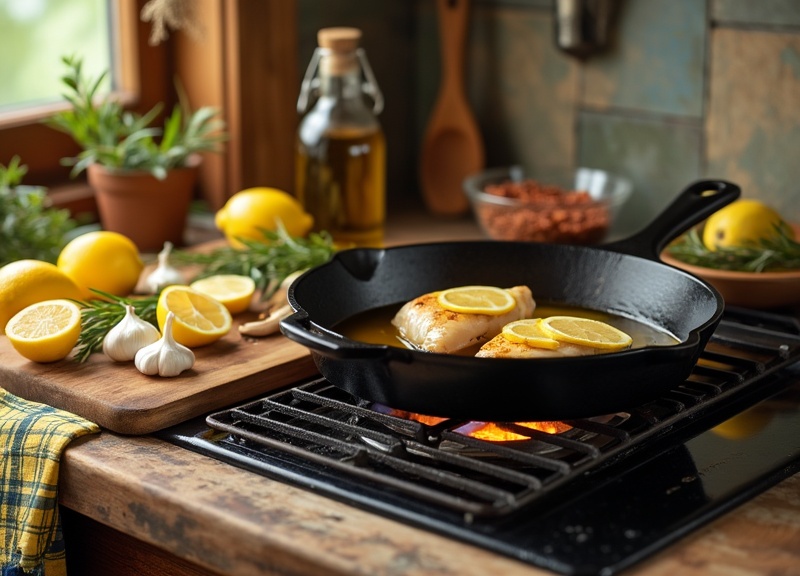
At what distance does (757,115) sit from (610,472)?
38.8 inches

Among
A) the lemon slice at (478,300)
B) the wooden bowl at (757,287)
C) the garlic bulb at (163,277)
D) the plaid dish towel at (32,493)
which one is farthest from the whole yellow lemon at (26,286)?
the wooden bowl at (757,287)

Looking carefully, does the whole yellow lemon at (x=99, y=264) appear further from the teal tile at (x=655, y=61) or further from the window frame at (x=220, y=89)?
the teal tile at (x=655, y=61)

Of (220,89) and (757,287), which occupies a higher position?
(220,89)

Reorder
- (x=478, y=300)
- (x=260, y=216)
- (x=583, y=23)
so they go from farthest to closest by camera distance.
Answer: (x=583, y=23) → (x=260, y=216) → (x=478, y=300)

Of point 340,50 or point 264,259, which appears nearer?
point 264,259

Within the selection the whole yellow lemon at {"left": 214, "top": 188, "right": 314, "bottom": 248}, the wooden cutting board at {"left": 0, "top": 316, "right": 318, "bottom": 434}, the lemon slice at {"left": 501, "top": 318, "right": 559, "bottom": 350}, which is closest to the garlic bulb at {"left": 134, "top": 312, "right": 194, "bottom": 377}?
the wooden cutting board at {"left": 0, "top": 316, "right": 318, "bottom": 434}

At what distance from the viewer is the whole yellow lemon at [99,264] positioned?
1.45m

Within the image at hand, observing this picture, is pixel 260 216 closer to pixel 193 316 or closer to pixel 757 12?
pixel 193 316

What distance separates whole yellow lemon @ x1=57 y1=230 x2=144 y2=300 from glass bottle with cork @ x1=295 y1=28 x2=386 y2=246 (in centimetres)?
37

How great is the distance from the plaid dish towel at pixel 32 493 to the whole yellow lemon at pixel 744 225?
909 mm

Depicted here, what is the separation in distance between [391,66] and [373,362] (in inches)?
51.1

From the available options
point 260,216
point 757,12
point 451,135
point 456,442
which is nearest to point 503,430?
point 456,442

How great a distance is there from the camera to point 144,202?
5.69 feet

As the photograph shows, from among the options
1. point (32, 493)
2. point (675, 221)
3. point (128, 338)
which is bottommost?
point (32, 493)
